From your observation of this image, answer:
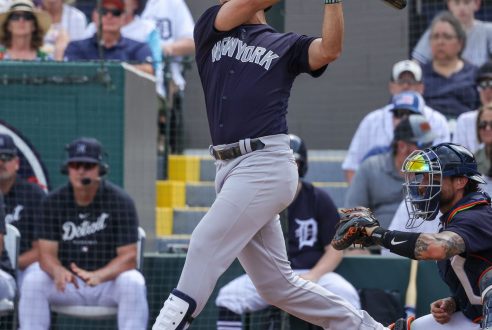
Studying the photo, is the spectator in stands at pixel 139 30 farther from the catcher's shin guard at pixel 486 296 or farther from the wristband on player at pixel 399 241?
the catcher's shin guard at pixel 486 296

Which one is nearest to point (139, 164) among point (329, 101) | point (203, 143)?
point (203, 143)

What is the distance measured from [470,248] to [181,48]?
5.49 meters

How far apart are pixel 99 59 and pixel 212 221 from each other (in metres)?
4.28

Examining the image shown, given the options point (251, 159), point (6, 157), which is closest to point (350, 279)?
point (6, 157)

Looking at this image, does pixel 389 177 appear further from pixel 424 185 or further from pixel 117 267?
pixel 424 185

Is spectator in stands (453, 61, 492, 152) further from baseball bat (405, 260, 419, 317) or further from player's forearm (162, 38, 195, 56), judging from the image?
player's forearm (162, 38, 195, 56)

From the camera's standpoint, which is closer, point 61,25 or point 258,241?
point 258,241

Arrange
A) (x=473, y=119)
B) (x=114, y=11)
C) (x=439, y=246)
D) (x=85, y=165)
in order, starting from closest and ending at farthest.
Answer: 1. (x=439, y=246)
2. (x=85, y=165)
3. (x=473, y=119)
4. (x=114, y=11)

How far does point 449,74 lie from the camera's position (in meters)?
9.73

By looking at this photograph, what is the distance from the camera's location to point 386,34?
966 centimetres

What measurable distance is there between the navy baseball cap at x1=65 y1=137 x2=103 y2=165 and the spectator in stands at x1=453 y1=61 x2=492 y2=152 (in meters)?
2.80

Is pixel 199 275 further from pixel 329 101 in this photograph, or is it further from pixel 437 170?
pixel 329 101

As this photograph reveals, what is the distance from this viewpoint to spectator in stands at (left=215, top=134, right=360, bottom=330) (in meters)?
7.71

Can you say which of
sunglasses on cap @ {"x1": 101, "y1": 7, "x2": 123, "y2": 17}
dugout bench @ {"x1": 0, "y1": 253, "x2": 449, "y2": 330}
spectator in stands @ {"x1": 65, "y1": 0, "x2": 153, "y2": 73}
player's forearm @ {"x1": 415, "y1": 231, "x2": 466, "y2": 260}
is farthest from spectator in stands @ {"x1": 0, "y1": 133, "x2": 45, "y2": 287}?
player's forearm @ {"x1": 415, "y1": 231, "x2": 466, "y2": 260}
